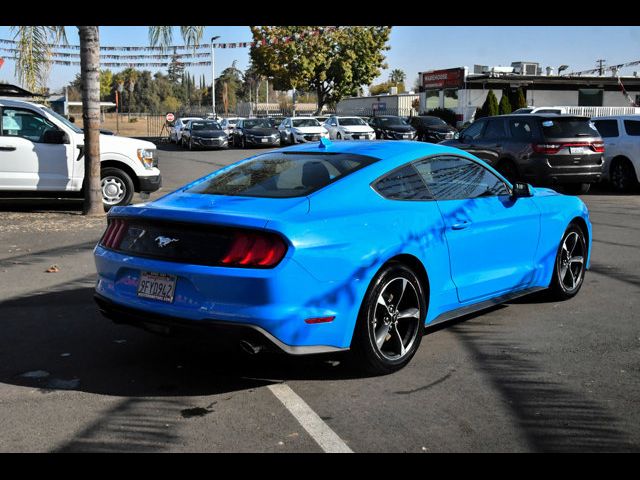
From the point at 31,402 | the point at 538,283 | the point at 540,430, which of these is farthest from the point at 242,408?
the point at 538,283

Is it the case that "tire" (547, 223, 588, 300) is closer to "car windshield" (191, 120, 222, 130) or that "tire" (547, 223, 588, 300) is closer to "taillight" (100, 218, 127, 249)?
"taillight" (100, 218, 127, 249)

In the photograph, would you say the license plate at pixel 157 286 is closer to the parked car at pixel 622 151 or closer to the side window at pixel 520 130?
the side window at pixel 520 130

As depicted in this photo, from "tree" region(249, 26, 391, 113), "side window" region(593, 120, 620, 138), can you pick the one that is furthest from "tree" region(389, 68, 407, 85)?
"side window" region(593, 120, 620, 138)

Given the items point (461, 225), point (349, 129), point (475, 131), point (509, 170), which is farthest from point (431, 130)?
point (461, 225)

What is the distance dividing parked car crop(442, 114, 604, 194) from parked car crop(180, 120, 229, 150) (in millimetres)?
21780

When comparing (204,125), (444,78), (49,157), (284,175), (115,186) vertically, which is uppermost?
(444,78)

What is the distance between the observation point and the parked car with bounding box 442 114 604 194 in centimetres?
1537

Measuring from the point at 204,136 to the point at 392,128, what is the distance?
868 cm

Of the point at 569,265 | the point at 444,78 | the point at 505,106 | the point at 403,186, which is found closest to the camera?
the point at 403,186

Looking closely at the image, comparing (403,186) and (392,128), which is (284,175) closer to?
(403,186)

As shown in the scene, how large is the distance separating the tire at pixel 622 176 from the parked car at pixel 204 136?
2191cm

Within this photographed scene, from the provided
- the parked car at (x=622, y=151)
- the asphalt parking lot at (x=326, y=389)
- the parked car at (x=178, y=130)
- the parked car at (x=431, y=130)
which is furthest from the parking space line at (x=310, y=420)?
the parked car at (x=178, y=130)

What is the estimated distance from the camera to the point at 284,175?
5598 mm
